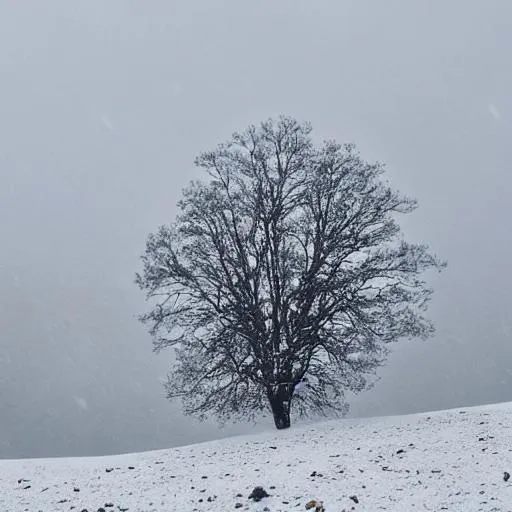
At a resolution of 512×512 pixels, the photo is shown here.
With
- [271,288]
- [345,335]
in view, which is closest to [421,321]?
[345,335]

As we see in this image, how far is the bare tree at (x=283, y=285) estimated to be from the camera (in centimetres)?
1977

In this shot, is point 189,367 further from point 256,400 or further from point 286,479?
point 286,479

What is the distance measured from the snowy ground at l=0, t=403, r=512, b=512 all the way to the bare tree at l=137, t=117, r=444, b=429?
2.66 metres

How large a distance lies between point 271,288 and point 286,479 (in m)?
8.47

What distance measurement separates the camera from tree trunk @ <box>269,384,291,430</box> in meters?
20.0

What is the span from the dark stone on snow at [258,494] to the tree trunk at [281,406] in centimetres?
769

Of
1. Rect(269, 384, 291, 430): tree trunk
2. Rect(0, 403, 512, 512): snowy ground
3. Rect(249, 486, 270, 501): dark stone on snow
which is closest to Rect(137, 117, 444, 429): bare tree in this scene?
Rect(269, 384, 291, 430): tree trunk

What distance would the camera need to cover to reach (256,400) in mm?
20062

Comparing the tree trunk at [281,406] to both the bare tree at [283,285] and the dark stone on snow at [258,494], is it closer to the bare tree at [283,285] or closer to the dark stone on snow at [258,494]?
the bare tree at [283,285]

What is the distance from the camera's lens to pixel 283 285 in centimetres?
2041

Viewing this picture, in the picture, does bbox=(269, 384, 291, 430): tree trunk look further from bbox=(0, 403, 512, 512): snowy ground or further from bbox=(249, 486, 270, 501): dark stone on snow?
bbox=(249, 486, 270, 501): dark stone on snow

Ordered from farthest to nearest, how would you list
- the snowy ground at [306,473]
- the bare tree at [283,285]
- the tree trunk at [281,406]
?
the tree trunk at [281,406] → the bare tree at [283,285] → the snowy ground at [306,473]

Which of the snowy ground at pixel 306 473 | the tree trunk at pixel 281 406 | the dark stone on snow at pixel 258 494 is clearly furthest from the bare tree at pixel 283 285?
the dark stone on snow at pixel 258 494

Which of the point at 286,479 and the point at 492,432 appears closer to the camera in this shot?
the point at 286,479
